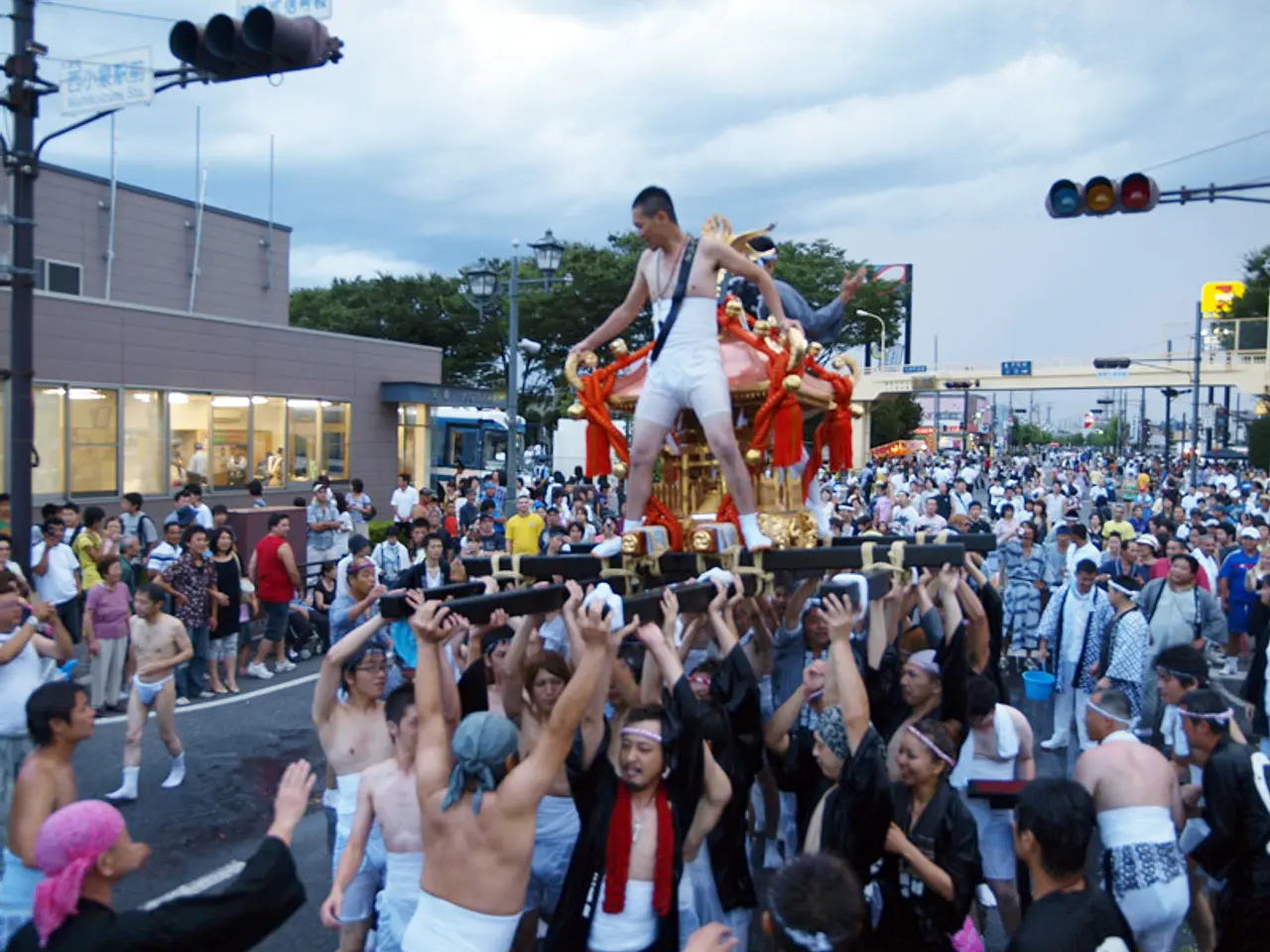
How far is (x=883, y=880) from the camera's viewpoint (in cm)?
352

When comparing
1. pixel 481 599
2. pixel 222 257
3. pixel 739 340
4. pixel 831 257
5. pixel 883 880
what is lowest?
pixel 883 880

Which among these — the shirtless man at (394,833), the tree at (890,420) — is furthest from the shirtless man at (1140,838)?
the tree at (890,420)

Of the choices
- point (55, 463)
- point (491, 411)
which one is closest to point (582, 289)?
point (491, 411)

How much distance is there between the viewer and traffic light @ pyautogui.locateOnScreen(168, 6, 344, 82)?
6418 mm

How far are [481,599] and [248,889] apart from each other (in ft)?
4.53

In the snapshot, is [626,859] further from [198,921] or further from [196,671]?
[196,671]

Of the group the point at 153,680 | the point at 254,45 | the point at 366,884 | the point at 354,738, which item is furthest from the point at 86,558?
the point at 366,884

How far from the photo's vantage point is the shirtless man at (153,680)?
6840mm

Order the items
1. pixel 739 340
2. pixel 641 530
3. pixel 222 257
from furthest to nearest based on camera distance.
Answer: pixel 222 257 → pixel 739 340 → pixel 641 530

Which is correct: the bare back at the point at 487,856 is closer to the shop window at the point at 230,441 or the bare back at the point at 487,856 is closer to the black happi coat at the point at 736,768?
the black happi coat at the point at 736,768

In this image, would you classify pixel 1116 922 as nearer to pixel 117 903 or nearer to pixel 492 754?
pixel 492 754

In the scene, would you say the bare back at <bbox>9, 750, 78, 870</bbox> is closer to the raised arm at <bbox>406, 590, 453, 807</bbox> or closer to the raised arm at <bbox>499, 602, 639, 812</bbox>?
the raised arm at <bbox>406, 590, 453, 807</bbox>

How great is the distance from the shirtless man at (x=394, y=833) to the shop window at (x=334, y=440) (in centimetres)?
1812

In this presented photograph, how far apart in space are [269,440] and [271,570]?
10268mm
